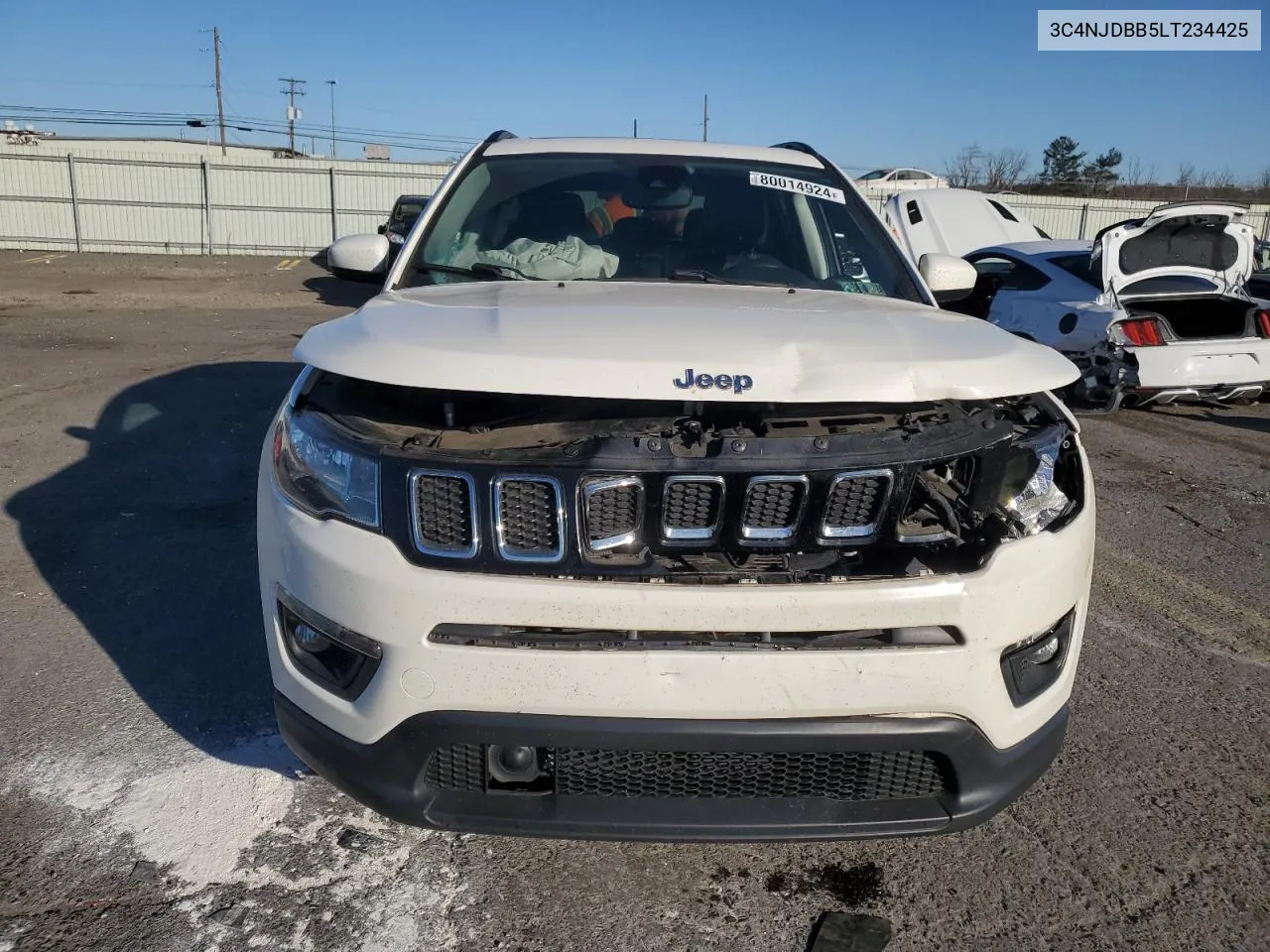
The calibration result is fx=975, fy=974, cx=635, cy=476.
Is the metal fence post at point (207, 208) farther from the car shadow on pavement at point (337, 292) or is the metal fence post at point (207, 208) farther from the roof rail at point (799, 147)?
the roof rail at point (799, 147)

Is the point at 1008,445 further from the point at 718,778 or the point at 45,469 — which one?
the point at 45,469

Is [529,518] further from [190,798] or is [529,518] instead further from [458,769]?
[190,798]

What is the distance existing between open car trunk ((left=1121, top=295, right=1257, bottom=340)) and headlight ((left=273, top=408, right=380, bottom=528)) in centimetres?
750

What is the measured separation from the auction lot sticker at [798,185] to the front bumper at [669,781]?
2262 millimetres

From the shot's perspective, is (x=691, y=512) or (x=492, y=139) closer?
(x=691, y=512)

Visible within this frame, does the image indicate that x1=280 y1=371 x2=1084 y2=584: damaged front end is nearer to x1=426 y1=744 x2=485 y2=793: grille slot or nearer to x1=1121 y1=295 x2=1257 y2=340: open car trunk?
x1=426 y1=744 x2=485 y2=793: grille slot

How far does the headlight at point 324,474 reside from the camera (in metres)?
2.00

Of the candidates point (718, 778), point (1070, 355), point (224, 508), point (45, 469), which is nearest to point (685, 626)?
point (718, 778)

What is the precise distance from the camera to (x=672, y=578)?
76.5 inches

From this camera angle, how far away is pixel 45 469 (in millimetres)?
5469

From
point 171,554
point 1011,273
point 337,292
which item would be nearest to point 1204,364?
point 1011,273

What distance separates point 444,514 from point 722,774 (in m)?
0.78


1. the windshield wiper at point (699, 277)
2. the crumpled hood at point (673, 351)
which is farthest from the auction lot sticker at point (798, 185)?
the crumpled hood at point (673, 351)

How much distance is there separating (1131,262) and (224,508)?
23.4 feet
